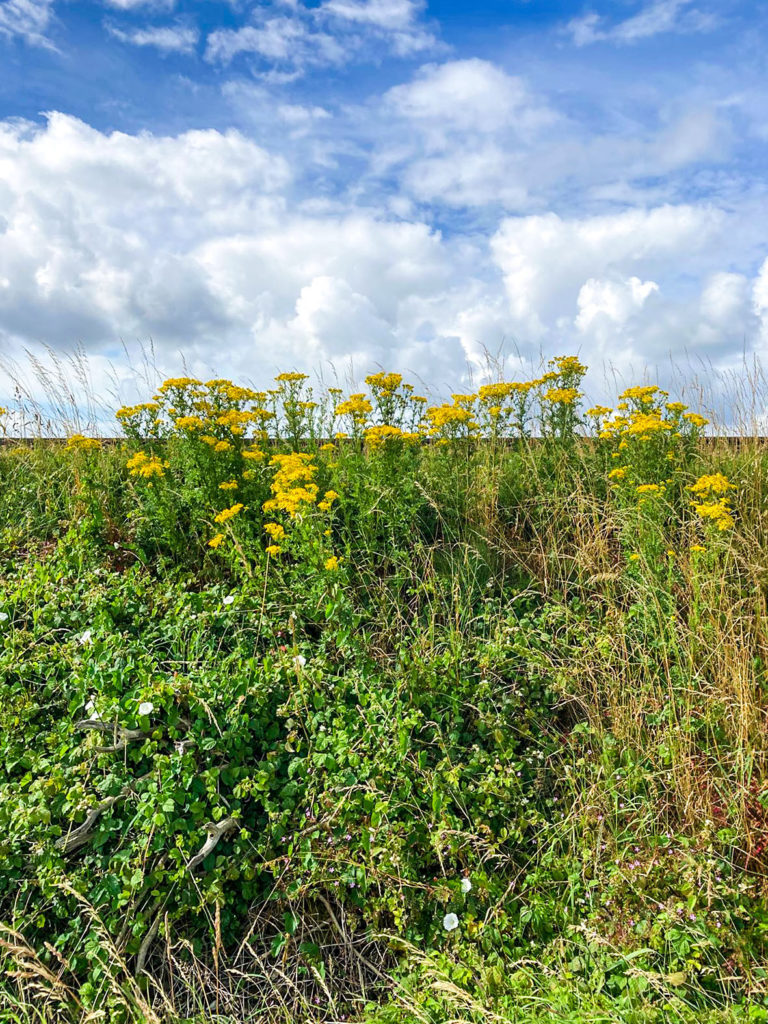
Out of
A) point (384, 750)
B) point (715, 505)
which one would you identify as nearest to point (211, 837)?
point (384, 750)

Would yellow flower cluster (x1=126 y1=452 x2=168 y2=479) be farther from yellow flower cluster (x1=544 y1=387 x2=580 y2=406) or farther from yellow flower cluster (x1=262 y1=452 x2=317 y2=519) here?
yellow flower cluster (x1=544 y1=387 x2=580 y2=406)

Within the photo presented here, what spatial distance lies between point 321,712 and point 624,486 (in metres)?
2.59

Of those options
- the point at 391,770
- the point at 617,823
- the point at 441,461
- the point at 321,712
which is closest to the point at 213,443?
the point at 441,461

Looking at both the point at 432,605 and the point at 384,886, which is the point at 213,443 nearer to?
the point at 432,605

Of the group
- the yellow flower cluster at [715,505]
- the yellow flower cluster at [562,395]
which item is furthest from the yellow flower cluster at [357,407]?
the yellow flower cluster at [715,505]

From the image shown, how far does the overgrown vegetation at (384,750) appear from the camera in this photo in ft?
8.60

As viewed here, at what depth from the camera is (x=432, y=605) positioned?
399 cm

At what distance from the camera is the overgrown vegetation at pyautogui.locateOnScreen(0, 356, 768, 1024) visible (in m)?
2.62

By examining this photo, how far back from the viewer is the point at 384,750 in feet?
10.2

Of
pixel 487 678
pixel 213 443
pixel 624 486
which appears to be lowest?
pixel 487 678

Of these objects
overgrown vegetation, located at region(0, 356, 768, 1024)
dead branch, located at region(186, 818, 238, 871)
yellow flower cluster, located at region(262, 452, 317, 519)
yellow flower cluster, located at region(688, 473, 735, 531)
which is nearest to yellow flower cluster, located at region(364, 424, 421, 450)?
overgrown vegetation, located at region(0, 356, 768, 1024)

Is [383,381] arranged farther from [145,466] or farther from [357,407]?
[145,466]

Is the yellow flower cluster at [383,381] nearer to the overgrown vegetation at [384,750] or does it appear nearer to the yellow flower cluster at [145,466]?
the overgrown vegetation at [384,750]

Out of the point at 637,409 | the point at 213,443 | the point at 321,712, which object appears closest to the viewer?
the point at 321,712
